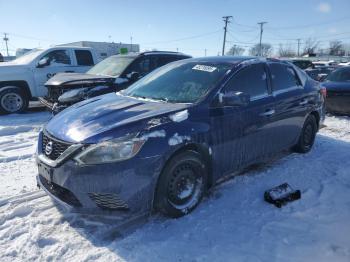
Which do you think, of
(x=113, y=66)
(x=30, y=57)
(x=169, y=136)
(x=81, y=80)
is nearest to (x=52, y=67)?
(x=30, y=57)

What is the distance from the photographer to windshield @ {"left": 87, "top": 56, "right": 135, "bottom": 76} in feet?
27.6

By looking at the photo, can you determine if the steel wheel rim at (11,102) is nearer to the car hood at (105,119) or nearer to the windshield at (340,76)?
the car hood at (105,119)

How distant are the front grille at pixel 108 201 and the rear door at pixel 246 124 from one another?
1249 mm

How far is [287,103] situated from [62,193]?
10.9 feet

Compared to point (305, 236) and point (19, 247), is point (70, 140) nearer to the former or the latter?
point (19, 247)

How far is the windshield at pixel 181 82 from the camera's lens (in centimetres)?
390

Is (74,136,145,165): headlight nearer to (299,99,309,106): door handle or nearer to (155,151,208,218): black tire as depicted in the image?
(155,151,208,218): black tire

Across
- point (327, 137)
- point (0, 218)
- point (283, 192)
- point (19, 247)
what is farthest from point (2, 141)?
point (327, 137)

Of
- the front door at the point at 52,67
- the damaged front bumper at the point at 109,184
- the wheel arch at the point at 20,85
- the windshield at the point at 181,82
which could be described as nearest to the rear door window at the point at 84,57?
the front door at the point at 52,67

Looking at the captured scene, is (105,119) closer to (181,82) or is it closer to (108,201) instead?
(108,201)

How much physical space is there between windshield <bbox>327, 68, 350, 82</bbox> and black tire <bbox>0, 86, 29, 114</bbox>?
9.16 meters

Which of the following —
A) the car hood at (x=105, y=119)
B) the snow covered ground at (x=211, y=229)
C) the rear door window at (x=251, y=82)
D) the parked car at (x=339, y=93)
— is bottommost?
the snow covered ground at (x=211, y=229)

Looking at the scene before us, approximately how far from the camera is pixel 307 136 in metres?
5.73

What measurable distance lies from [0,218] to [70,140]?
126 cm
